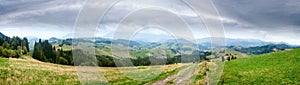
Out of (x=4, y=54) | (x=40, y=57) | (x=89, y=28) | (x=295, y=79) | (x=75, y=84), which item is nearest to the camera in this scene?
(x=89, y=28)

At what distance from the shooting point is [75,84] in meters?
36.5

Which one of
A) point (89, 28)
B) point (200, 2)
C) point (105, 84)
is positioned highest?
point (200, 2)

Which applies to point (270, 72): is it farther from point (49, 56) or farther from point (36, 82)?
point (49, 56)

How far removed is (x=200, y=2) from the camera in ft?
85.0

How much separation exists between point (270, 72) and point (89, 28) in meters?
22.4

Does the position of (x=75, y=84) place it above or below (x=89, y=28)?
below

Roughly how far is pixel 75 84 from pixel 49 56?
111671mm

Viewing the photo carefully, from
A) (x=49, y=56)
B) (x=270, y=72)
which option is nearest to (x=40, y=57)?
(x=49, y=56)

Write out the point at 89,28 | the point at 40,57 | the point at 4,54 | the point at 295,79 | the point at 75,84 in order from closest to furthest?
the point at 89,28
the point at 295,79
the point at 75,84
the point at 4,54
the point at 40,57

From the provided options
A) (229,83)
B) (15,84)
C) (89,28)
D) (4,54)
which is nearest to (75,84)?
(15,84)

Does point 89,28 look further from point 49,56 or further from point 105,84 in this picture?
point 49,56

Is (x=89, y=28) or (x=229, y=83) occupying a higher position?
(x=89, y=28)

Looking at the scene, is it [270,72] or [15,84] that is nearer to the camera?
[15,84]

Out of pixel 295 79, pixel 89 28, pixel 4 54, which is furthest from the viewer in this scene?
pixel 4 54
